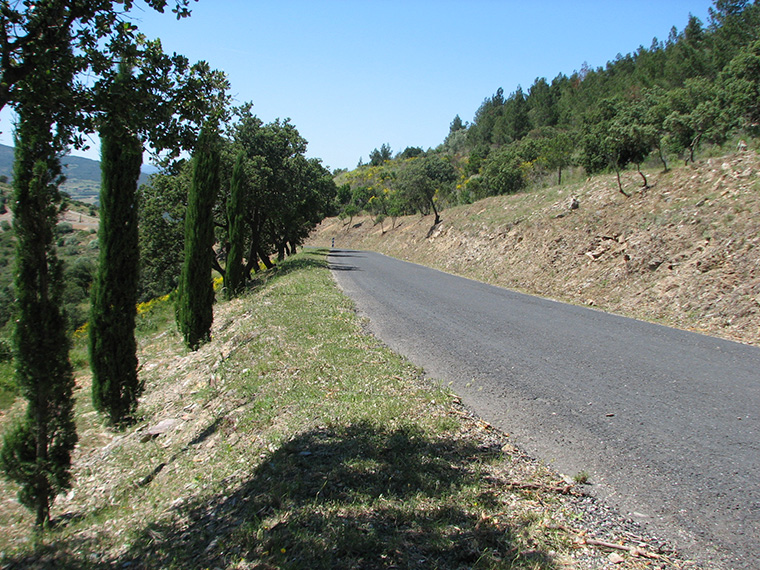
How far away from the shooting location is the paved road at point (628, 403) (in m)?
3.58

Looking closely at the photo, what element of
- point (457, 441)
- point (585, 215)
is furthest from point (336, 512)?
point (585, 215)

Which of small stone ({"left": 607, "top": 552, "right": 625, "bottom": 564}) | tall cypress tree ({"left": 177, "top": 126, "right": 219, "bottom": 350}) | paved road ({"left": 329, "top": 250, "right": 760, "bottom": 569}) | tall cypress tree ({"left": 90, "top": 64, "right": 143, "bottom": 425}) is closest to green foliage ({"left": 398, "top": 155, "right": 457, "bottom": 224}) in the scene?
tall cypress tree ({"left": 177, "top": 126, "right": 219, "bottom": 350})

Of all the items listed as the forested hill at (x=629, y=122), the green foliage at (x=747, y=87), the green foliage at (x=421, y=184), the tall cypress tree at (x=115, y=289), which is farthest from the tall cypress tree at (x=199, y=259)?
the green foliage at (x=421, y=184)

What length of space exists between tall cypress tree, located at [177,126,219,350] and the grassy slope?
13.8ft

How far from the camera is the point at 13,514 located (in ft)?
21.7

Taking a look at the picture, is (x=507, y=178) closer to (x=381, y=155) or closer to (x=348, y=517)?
(x=348, y=517)

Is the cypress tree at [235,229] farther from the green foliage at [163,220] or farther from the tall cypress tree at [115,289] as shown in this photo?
the tall cypress tree at [115,289]

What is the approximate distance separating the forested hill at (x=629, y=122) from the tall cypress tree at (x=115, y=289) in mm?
17384

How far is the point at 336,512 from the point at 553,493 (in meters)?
1.70

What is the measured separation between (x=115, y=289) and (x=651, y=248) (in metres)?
14.4

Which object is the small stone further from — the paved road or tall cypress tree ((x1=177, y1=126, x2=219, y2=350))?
tall cypress tree ((x1=177, y1=126, x2=219, y2=350))

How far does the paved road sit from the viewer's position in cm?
358

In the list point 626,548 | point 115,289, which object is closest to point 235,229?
point 115,289

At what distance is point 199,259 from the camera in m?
13.2
